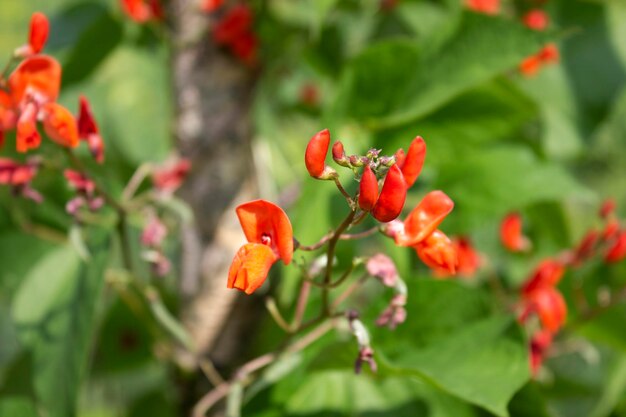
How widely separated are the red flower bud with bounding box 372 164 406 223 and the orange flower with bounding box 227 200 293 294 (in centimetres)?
4

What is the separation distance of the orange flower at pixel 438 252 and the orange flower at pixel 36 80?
22cm

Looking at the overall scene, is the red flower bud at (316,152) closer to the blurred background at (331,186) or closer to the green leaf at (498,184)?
the blurred background at (331,186)

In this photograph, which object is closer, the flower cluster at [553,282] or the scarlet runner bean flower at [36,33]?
the scarlet runner bean flower at [36,33]

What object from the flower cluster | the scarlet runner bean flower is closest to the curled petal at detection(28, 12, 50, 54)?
the scarlet runner bean flower

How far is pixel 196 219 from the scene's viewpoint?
72 cm

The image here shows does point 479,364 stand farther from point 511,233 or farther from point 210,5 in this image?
point 210,5

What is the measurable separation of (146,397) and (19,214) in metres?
0.33

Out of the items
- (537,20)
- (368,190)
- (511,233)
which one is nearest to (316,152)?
(368,190)

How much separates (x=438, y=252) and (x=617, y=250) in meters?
0.29

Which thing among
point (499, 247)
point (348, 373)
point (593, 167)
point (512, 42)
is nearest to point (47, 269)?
point (348, 373)

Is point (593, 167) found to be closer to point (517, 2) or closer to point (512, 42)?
point (517, 2)

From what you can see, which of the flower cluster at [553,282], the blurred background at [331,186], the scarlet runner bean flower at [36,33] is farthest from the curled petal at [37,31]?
the flower cluster at [553,282]

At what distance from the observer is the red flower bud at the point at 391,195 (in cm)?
31

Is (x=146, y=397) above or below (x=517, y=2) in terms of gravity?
below
